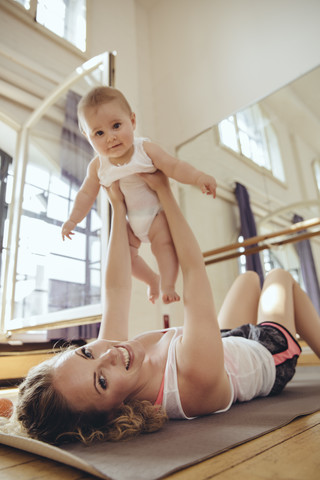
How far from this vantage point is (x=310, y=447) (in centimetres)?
59

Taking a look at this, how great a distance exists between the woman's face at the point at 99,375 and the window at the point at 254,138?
2.22 m

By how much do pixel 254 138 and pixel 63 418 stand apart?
264cm

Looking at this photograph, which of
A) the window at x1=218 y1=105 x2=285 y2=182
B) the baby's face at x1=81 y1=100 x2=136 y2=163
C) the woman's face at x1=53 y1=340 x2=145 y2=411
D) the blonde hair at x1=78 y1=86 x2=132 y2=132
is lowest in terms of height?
the woman's face at x1=53 y1=340 x2=145 y2=411

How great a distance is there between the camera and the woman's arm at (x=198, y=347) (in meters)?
0.79

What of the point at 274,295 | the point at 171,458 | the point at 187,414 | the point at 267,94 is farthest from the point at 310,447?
the point at 267,94

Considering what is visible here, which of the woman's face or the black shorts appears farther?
the black shorts

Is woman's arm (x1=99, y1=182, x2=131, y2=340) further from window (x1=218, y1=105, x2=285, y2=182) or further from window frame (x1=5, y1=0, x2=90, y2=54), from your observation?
window frame (x1=5, y1=0, x2=90, y2=54)

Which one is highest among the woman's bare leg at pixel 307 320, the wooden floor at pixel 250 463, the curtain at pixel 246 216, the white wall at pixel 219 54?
the white wall at pixel 219 54

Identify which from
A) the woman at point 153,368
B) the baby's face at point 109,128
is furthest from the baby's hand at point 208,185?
the baby's face at point 109,128

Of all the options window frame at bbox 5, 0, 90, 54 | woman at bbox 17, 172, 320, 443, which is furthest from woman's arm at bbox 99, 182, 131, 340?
window frame at bbox 5, 0, 90, 54

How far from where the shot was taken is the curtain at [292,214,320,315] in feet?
7.84

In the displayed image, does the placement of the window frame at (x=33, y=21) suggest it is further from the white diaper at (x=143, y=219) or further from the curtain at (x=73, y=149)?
the white diaper at (x=143, y=219)

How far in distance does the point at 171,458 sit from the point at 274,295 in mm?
828

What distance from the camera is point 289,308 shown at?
Answer: 1.25 metres
